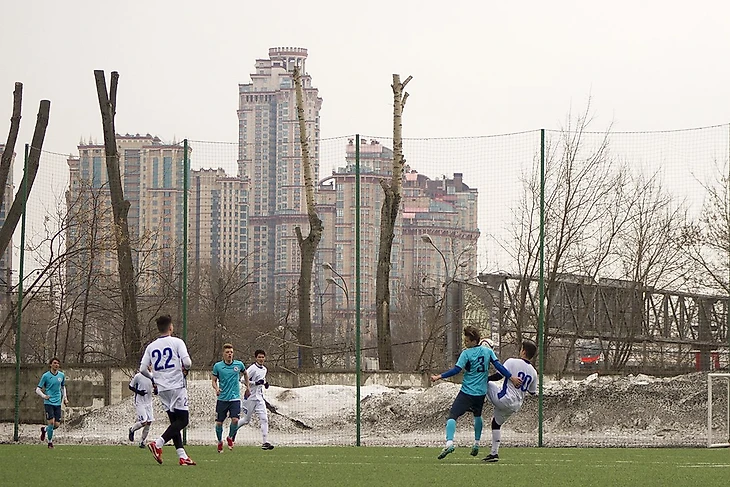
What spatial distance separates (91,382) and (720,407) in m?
12.5

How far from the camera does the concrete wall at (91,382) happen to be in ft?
83.6

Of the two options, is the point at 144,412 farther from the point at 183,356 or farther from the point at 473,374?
the point at 473,374

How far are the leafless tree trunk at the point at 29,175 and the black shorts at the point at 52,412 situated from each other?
375 cm

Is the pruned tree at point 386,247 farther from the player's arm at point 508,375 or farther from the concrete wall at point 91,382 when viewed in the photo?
the player's arm at point 508,375

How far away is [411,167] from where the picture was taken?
23.9m

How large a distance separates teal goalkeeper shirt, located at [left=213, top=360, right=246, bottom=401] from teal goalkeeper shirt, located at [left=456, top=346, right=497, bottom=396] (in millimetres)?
5121

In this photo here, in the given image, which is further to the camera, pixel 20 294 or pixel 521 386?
pixel 20 294

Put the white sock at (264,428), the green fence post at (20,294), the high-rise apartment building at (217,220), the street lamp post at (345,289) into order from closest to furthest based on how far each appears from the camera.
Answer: the white sock at (264,428) < the green fence post at (20,294) < the high-rise apartment building at (217,220) < the street lamp post at (345,289)

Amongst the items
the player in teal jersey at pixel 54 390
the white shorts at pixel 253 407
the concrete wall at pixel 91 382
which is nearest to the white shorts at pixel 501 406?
the white shorts at pixel 253 407

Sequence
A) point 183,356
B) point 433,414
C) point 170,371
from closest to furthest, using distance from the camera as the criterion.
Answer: point 183,356, point 170,371, point 433,414

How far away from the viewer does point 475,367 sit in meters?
15.9

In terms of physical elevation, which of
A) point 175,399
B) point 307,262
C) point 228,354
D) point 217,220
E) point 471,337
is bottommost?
point 175,399

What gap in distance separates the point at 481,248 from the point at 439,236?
194cm

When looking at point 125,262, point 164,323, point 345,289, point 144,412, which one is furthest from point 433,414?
point 164,323
